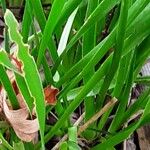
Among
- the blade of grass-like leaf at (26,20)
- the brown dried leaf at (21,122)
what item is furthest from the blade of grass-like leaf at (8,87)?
the blade of grass-like leaf at (26,20)

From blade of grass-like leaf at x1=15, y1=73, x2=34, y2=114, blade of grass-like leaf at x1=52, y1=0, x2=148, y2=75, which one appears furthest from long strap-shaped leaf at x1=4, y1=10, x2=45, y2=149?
blade of grass-like leaf at x1=52, y1=0, x2=148, y2=75

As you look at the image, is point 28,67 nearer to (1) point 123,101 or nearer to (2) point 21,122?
(2) point 21,122

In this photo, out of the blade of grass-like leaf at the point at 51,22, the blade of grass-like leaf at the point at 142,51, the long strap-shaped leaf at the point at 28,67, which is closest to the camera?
the long strap-shaped leaf at the point at 28,67

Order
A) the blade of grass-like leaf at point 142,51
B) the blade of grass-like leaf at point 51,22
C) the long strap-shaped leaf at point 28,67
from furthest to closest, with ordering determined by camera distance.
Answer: the blade of grass-like leaf at point 142,51, the blade of grass-like leaf at point 51,22, the long strap-shaped leaf at point 28,67

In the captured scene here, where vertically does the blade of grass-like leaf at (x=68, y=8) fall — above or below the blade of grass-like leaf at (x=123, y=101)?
above

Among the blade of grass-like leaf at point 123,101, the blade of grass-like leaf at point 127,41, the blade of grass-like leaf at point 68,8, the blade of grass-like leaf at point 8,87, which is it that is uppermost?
the blade of grass-like leaf at point 68,8

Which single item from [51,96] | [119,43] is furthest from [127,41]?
[51,96]

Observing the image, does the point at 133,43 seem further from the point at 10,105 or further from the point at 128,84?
the point at 10,105

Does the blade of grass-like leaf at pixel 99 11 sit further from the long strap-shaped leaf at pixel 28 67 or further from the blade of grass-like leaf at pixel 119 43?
the long strap-shaped leaf at pixel 28 67
